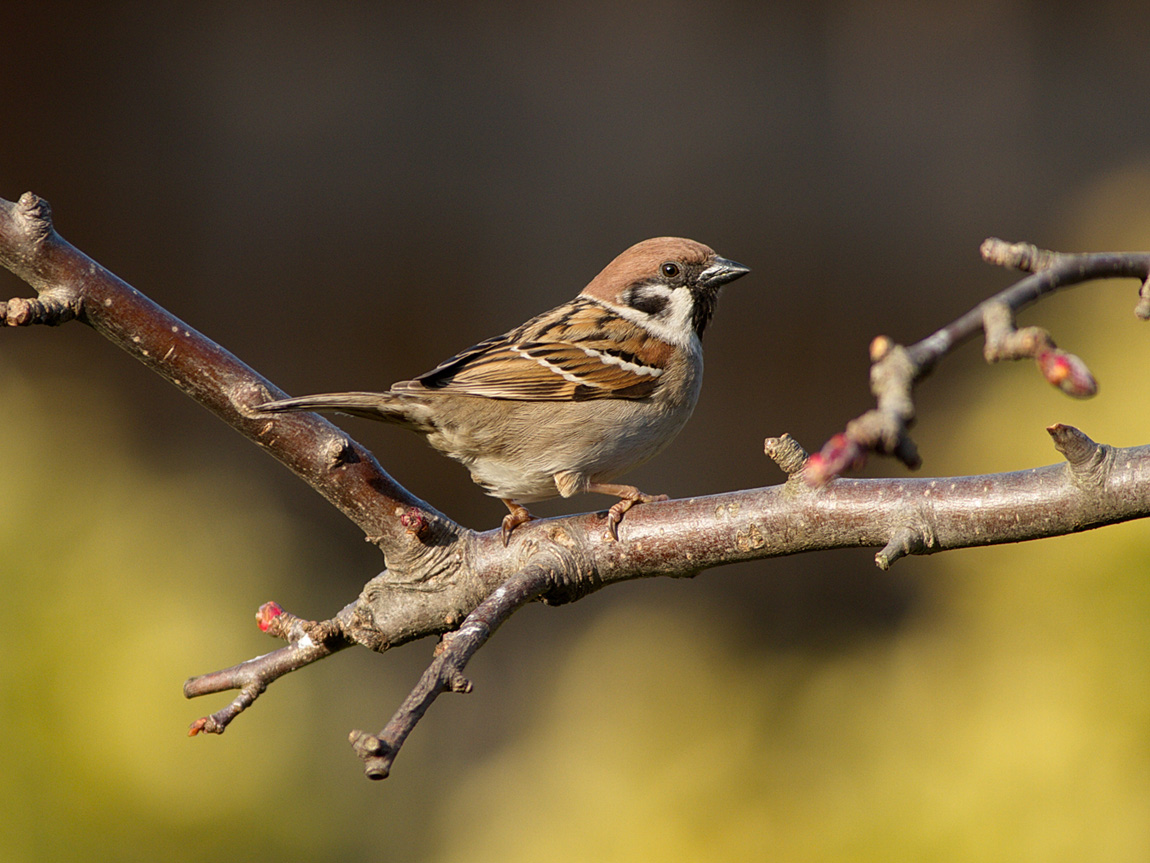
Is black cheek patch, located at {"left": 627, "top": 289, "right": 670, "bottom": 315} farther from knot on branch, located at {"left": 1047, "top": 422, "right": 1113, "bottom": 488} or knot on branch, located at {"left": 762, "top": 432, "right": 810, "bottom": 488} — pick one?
knot on branch, located at {"left": 1047, "top": 422, "right": 1113, "bottom": 488}

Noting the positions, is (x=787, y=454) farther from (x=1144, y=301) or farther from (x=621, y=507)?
(x=1144, y=301)

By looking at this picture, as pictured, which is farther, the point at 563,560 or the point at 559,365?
the point at 559,365

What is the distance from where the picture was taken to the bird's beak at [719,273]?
2512 mm

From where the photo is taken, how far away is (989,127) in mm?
4945

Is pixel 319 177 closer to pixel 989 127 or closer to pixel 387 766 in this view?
pixel 989 127

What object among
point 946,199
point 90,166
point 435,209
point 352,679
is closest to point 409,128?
point 435,209

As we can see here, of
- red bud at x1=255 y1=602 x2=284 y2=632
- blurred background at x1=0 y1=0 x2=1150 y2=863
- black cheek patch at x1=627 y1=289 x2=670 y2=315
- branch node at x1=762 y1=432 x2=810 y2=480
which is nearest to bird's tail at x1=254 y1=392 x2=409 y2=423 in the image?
red bud at x1=255 y1=602 x2=284 y2=632

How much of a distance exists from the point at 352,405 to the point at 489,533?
13.2 inches

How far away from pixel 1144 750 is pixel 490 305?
342 centimetres

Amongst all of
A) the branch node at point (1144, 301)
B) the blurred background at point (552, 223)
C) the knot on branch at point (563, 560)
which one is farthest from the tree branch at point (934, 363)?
the blurred background at point (552, 223)

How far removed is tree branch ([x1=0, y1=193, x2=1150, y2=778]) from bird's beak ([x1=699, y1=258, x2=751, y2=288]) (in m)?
1.05

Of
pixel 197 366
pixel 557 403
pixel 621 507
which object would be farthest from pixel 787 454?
pixel 557 403

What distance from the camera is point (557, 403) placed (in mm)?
2238

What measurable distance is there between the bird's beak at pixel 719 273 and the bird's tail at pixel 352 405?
856mm
